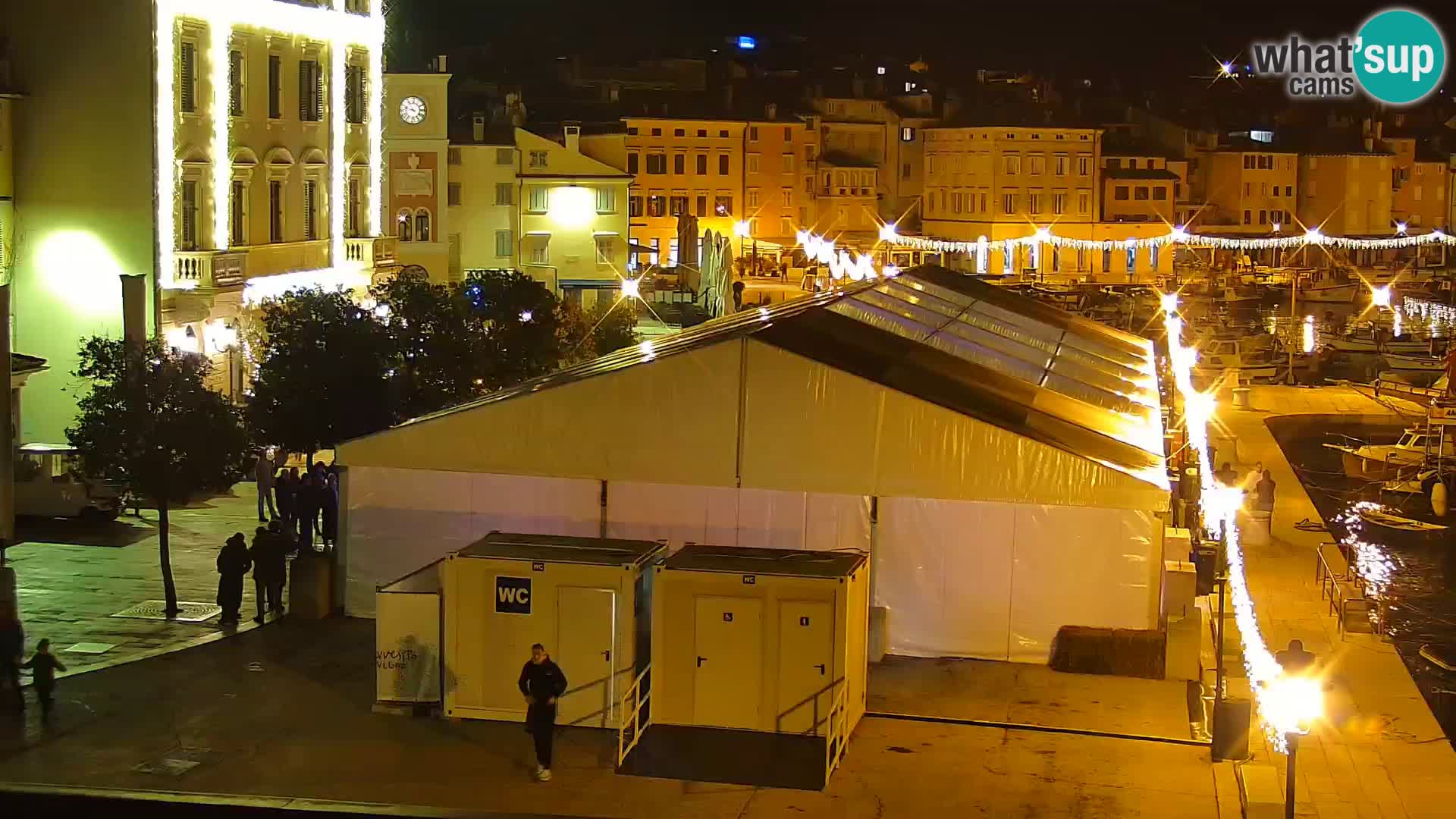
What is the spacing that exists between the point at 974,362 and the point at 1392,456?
1497 cm

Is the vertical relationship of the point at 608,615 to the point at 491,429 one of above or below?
below

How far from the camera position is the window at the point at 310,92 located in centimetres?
4247

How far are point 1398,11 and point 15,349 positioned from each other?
58.2 m

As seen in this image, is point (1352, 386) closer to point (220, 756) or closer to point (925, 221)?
point (220, 756)

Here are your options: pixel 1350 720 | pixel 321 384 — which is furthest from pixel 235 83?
pixel 1350 720

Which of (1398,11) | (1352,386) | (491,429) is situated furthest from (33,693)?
(1398,11)

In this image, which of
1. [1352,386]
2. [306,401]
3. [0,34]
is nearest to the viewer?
[306,401]

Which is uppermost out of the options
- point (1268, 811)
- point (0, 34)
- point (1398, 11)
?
point (1398, 11)

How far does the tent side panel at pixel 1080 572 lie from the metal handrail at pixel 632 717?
440cm

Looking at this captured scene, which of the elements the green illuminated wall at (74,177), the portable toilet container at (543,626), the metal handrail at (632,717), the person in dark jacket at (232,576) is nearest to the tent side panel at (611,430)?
the person in dark jacket at (232,576)

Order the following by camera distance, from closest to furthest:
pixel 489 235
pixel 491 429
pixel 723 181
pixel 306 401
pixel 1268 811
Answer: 1. pixel 1268 811
2. pixel 491 429
3. pixel 306 401
4. pixel 489 235
5. pixel 723 181

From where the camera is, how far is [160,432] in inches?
893

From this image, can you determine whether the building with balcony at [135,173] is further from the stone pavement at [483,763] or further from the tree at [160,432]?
the stone pavement at [483,763]

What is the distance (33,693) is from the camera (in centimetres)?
1780
